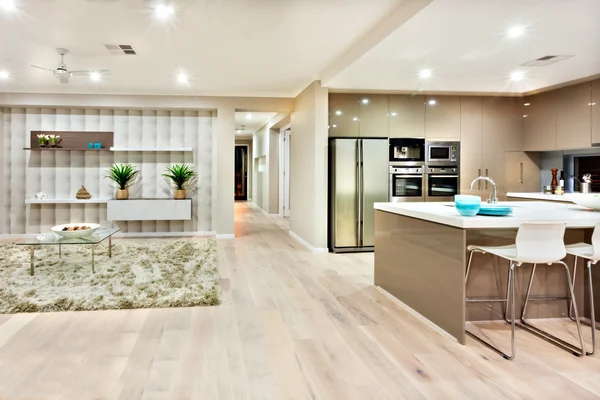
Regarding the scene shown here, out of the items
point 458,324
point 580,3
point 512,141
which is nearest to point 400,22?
point 580,3

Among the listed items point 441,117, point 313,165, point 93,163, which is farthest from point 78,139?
point 441,117

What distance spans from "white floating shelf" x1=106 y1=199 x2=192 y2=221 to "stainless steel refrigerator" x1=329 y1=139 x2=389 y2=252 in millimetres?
2674

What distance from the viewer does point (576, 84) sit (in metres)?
5.44

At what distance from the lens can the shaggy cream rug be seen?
355cm

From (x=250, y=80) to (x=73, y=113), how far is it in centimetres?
339

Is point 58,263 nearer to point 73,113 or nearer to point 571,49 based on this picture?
point 73,113

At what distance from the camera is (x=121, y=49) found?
15.0ft

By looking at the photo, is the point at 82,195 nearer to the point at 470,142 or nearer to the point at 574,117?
the point at 470,142

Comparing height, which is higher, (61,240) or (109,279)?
(61,240)

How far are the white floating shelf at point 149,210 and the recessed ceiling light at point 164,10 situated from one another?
157 inches

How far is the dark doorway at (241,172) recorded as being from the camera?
54.9 feet

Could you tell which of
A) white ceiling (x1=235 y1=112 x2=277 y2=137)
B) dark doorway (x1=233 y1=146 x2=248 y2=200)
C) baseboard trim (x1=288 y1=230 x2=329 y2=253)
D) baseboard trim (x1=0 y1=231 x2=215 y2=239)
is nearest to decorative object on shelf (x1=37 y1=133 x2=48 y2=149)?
baseboard trim (x1=0 y1=231 x2=215 y2=239)

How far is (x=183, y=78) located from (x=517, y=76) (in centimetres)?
427

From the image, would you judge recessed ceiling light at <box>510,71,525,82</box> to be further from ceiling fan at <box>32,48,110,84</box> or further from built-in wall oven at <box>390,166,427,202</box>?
ceiling fan at <box>32,48,110,84</box>
